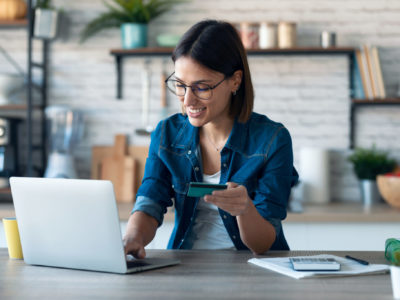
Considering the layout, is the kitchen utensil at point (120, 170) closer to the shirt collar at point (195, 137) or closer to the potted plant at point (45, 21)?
the potted plant at point (45, 21)

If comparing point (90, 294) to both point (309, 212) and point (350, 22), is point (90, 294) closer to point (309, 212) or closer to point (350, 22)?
point (309, 212)

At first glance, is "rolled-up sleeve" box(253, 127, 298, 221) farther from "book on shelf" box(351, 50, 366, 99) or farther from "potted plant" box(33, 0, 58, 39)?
"potted plant" box(33, 0, 58, 39)

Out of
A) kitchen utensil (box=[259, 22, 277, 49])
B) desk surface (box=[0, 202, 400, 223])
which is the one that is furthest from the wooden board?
kitchen utensil (box=[259, 22, 277, 49])

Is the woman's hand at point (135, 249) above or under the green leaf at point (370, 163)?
above

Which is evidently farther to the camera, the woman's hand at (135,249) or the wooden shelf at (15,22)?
the wooden shelf at (15,22)

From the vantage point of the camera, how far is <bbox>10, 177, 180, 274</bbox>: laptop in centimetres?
132

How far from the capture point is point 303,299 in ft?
3.72

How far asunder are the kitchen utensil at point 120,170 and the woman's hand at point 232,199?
1.93m

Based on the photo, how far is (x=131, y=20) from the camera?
3.33 m

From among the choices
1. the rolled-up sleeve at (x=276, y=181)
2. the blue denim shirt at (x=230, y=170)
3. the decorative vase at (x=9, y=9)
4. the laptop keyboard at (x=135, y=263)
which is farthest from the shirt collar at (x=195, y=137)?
the decorative vase at (x=9, y=9)

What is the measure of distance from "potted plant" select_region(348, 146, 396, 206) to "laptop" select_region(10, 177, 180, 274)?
2.03 m

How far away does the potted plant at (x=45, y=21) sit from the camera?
10.7 ft

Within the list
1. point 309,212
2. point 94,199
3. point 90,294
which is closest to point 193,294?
point 90,294

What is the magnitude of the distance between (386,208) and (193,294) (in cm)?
208
